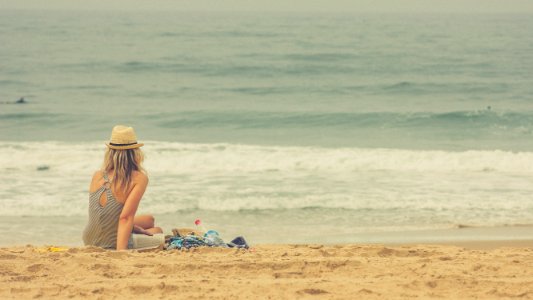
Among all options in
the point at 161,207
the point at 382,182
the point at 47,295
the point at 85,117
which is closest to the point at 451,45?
the point at 85,117

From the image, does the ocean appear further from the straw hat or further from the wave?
the straw hat

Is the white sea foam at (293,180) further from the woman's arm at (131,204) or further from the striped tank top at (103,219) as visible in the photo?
the woman's arm at (131,204)

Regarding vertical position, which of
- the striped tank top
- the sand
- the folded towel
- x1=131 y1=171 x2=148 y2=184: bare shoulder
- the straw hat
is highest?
the straw hat

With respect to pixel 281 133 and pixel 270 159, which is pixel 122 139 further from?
pixel 281 133

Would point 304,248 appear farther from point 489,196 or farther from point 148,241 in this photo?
point 489,196

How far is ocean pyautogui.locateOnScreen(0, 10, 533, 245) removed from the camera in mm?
10766

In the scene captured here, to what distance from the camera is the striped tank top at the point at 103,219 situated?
597cm

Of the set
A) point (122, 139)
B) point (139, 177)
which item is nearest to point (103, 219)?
point (139, 177)

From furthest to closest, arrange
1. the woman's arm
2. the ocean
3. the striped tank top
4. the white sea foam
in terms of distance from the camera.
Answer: the white sea foam, the ocean, the striped tank top, the woman's arm

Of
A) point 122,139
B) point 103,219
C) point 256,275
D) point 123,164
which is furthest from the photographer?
point 103,219

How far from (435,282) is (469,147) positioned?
13.4 m

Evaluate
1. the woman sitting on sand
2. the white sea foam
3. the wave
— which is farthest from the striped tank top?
the wave

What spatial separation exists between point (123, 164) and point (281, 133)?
14673 mm

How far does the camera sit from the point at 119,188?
19.4 ft
